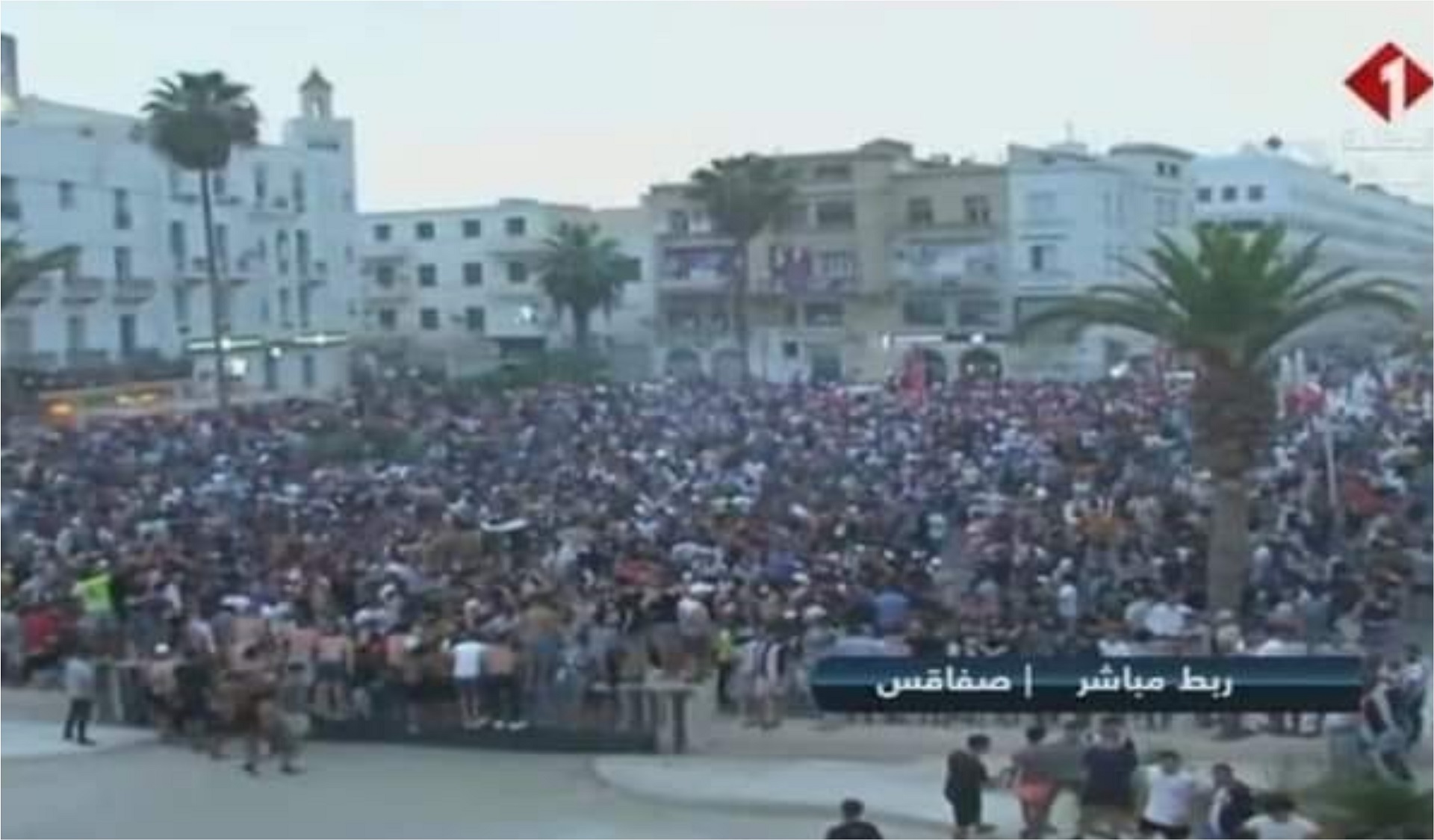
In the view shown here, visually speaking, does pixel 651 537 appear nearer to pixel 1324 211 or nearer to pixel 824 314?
pixel 824 314

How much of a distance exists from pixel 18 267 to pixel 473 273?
5.04 ft

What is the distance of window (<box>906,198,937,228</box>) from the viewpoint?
7.66 meters

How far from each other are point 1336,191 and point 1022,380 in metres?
1.33

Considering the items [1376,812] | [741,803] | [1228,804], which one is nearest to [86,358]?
[741,803]

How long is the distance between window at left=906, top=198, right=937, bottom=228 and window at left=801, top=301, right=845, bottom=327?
0.40 m

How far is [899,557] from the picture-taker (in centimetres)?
821

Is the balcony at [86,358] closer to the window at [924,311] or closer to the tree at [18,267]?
the tree at [18,267]

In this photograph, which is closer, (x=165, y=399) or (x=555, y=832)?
(x=555, y=832)

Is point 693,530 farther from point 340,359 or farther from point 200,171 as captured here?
point 200,171

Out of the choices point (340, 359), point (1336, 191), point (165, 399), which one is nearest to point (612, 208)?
point (340, 359)

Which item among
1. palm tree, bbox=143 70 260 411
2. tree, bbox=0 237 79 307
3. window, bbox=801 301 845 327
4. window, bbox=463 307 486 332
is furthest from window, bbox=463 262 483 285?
tree, bbox=0 237 79 307

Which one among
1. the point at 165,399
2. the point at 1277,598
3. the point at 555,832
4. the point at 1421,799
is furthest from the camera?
the point at 165,399

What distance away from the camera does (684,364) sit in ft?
27.0

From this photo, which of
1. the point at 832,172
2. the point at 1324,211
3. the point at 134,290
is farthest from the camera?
the point at 134,290
